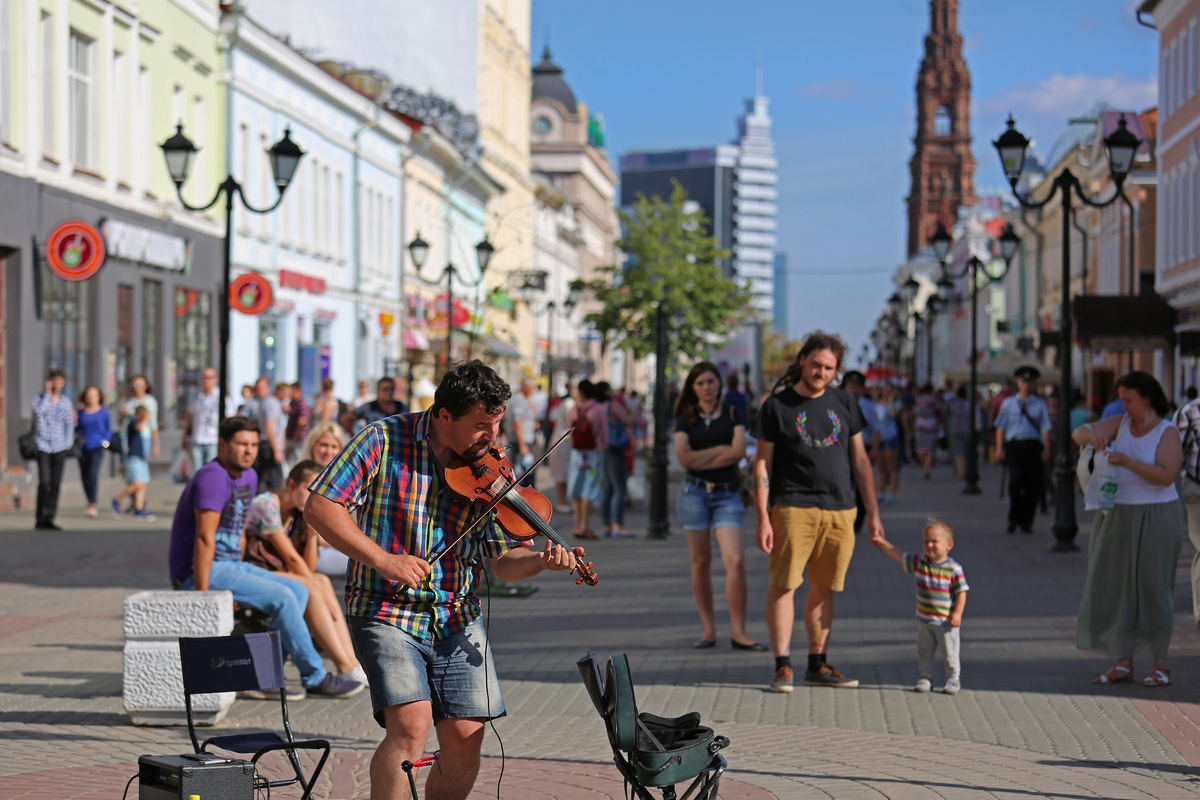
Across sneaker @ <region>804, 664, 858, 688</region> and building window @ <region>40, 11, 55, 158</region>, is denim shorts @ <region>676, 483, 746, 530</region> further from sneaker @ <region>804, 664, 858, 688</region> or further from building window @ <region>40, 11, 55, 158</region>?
building window @ <region>40, 11, 55, 158</region>

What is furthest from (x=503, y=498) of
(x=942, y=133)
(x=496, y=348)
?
(x=942, y=133)

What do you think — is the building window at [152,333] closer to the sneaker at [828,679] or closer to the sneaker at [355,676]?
the sneaker at [355,676]

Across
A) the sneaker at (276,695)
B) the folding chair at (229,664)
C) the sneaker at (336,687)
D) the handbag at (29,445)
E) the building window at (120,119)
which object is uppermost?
the building window at (120,119)

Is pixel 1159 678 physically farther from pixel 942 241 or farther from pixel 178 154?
pixel 942 241

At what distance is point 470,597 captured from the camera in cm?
489

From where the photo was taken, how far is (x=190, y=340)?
3197cm

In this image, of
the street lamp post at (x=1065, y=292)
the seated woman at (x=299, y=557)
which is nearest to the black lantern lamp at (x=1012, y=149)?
the street lamp post at (x=1065, y=292)

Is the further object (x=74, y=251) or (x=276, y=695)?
(x=74, y=251)

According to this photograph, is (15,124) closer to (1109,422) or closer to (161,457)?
(161,457)

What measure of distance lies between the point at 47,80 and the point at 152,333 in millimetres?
6188

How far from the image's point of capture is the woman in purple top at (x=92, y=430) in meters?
18.9

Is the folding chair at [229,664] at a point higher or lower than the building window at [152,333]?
lower

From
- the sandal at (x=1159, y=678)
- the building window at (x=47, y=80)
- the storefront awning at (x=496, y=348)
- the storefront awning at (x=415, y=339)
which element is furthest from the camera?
the storefront awning at (x=496, y=348)

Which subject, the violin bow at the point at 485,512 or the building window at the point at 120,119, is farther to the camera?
the building window at the point at 120,119
